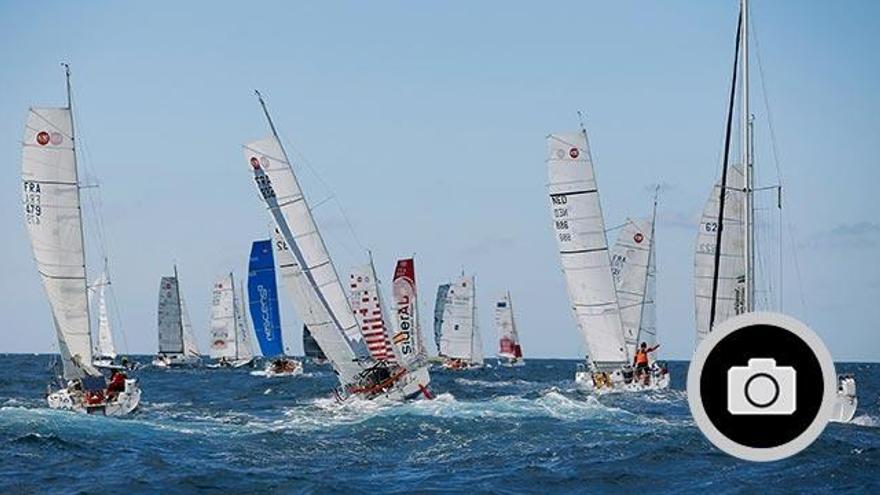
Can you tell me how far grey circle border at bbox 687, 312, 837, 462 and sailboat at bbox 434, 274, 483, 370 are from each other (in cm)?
9501

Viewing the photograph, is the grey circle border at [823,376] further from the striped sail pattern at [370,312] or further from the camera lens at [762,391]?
the striped sail pattern at [370,312]

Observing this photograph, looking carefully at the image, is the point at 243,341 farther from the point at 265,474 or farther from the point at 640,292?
the point at 265,474

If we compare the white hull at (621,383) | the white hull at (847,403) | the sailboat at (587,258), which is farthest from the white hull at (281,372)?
the white hull at (847,403)

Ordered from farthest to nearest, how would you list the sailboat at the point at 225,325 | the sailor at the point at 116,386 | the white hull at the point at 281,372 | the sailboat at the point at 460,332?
the sailboat at the point at 225,325 < the sailboat at the point at 460,332 < the white hull at the point at 281,372 < the sailor at the point at 116,386

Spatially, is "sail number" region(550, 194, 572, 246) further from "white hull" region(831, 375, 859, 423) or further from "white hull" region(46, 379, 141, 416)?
"white hull" region(46, 379, 141, 416)

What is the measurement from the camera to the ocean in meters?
21.8

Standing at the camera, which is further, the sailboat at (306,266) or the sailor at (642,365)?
the sailor at (642,365)

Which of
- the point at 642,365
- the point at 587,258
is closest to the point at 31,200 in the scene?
the point at 587,258

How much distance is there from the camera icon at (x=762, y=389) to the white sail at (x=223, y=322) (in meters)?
103

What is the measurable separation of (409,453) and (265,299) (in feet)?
193

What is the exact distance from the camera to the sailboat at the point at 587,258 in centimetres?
5006

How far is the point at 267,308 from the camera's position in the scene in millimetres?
86438

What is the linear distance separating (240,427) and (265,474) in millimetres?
10715

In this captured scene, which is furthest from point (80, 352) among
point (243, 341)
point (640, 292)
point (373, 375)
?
point (243, 341)
